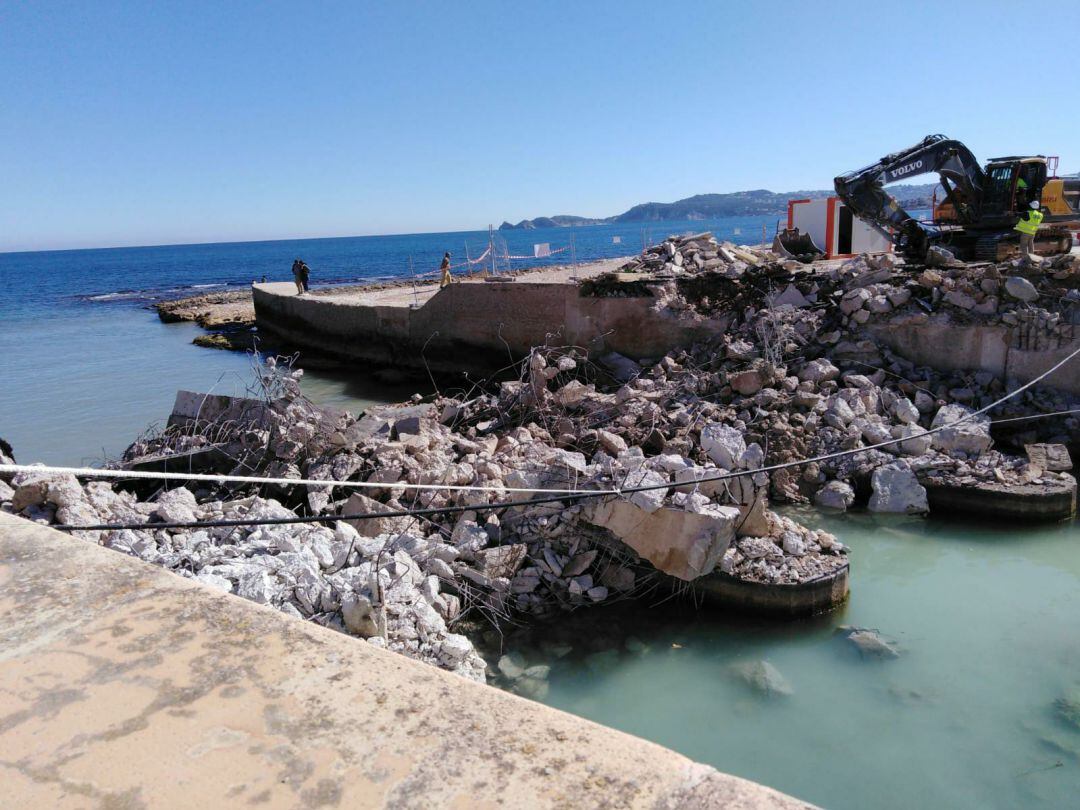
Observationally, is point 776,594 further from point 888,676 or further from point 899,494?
point 899,494

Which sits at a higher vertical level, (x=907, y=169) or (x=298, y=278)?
(x=907, y=169)

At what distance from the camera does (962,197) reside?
12086 millimetres

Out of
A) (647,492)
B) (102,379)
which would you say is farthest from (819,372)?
(102,379)

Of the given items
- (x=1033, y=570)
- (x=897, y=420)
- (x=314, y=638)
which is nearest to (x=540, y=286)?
(x=897, y=420)

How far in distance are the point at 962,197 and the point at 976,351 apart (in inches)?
169

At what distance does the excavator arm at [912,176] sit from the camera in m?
11.6

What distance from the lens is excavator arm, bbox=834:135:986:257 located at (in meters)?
11.6

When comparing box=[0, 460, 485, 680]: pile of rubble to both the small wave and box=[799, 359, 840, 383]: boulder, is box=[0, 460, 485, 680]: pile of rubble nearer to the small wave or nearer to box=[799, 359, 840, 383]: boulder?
box=[799, 359, 840, 383]: boulder

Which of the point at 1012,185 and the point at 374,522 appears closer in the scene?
the point at 374,522

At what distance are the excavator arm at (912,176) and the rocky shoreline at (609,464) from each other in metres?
1.33

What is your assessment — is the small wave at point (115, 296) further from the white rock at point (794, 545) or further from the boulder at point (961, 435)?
the white rock at point (794, 545)

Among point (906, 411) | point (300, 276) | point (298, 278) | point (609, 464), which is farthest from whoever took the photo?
point (300, 276)

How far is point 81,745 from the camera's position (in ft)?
5.82

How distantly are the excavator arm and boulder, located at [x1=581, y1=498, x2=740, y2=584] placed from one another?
8.31m
